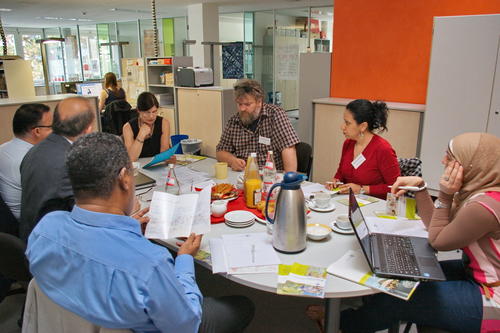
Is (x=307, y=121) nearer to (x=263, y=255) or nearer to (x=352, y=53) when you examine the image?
(x=352, y=53)

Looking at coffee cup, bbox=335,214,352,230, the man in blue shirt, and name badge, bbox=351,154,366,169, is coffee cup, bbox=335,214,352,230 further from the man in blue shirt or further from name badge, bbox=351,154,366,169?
the man in blue shirt

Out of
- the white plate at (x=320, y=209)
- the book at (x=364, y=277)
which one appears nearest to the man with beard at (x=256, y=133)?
the white plate at (x=320, y=209)

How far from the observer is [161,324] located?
0.99 metres

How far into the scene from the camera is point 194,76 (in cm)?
532

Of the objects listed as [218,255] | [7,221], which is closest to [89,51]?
[7,221]

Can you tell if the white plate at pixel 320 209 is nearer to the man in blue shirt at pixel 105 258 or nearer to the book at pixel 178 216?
the book at pixel 178 216

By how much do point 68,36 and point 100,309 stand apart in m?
14.4

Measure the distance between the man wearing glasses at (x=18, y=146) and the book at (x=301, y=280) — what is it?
166 centimetres

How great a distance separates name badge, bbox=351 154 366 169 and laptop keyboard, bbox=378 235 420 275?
871 mm

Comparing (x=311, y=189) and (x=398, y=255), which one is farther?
(x=311, y=189)

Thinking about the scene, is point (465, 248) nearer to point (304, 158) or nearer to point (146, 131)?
point (304, 158)

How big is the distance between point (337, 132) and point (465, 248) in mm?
3175

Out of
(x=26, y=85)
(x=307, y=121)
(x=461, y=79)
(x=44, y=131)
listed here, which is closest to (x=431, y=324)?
(x=44, y=131)

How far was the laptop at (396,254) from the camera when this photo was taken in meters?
1.36
